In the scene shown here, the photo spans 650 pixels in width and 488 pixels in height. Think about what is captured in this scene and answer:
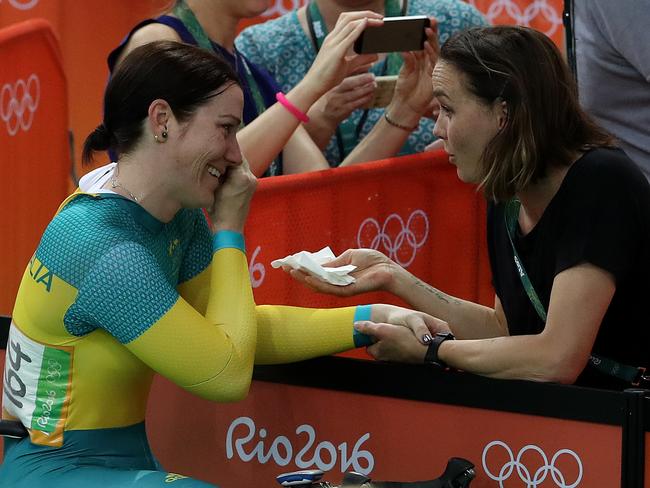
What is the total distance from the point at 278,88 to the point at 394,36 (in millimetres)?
440

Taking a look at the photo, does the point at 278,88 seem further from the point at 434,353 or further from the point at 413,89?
the point at 434,353

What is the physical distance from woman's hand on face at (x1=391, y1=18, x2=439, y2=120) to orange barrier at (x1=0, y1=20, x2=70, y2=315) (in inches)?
48.6

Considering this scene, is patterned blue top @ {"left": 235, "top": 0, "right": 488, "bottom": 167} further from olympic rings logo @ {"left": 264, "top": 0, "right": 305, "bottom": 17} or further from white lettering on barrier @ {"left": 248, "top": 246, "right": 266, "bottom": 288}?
olympic rings logo @ {"left": 264, "top": 0, "right": 305, "bottom": 17}

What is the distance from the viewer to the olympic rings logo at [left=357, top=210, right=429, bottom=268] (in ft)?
12.3

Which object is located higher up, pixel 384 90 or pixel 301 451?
pixel 384 90

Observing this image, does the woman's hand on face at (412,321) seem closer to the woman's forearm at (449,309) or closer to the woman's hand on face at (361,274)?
the woman's hand on face at (361,274)

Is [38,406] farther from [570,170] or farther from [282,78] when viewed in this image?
[282,78]

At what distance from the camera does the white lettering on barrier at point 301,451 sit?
266cm

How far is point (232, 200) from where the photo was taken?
2.66 m

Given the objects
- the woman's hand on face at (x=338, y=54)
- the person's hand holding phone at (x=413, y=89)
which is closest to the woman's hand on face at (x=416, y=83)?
the person's hand holding phone at (x=413, y=89)

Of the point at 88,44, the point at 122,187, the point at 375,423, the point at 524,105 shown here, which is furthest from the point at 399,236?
the point at 88,44

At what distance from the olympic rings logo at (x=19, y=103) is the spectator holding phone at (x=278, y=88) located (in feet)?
1.85

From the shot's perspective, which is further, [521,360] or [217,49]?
[217,49]

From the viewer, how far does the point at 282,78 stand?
14.3 feet
